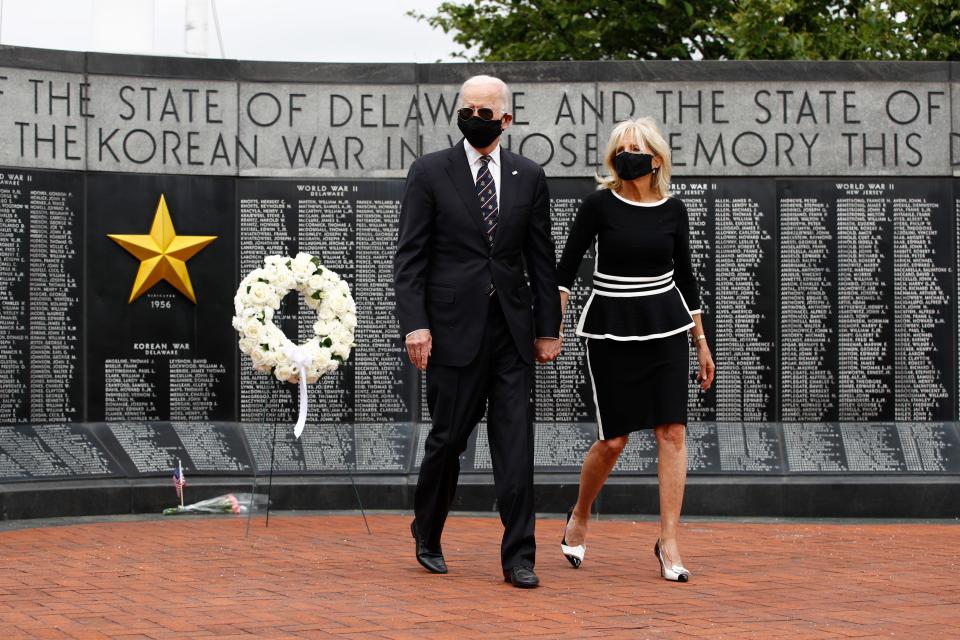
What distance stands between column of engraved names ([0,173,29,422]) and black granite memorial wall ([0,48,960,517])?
359 millimetres

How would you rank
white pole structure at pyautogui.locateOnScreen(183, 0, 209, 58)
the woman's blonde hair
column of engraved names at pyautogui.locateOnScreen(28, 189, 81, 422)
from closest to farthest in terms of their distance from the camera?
1. the woman's blonde hair
2. column of engraved names at pyautogui.locateOnScreen(28, 189, 81, 422)
3. white pole structure at pyautogui.locateOnScreen(183, 0, 209, 58)

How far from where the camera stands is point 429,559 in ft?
19.7

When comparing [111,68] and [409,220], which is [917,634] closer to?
[409,220]

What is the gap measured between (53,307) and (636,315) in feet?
14.2

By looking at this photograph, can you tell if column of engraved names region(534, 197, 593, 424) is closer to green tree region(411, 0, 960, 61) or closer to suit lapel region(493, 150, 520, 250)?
suit lapel region(493, 150, 520, 250)

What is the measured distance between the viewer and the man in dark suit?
228 inches

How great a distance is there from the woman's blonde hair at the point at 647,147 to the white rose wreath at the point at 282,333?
7.08 ft

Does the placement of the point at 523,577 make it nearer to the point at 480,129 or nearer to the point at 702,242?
the point at 480,129

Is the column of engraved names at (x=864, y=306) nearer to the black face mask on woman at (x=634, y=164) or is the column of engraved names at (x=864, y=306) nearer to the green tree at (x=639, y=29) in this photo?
the black face mask on woman at (x=634, y=164)

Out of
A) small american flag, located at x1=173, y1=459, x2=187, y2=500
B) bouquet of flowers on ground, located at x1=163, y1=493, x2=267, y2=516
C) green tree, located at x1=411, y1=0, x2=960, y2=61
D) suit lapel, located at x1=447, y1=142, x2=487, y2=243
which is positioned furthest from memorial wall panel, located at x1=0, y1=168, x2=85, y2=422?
green tree, located at x1=411, y1=0, x2=960, y2=61

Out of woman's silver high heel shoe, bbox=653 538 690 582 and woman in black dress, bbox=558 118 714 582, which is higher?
woman in black dress, bbox=558 118 714 582

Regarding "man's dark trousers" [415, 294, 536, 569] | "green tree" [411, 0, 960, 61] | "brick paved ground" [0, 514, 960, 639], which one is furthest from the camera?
"green tree" [411, 0, 960, 61]

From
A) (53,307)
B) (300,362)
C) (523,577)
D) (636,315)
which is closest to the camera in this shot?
(523,577)

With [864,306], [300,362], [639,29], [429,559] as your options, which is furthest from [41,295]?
[639,29]
